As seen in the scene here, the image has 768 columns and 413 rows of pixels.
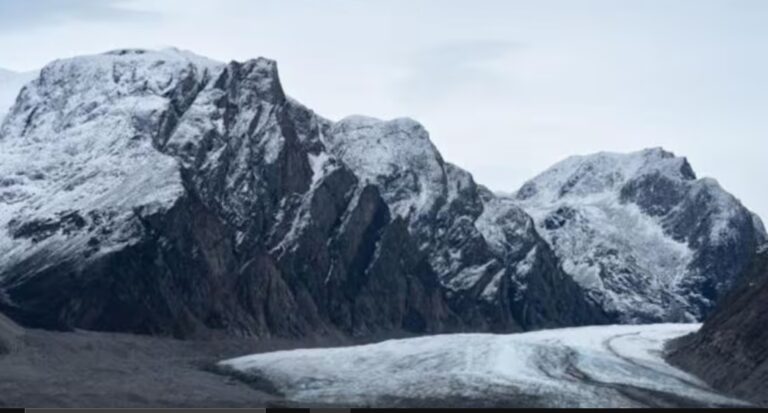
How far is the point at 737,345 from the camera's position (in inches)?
5802

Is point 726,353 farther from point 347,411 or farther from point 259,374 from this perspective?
point 347,411

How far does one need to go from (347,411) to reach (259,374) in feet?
95.3

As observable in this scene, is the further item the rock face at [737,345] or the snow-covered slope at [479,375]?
the rock face at [737,345]

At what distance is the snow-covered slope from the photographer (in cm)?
11819

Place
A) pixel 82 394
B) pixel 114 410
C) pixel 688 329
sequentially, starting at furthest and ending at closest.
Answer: pixel 688 329, pixel 82 394, pixel 114 410

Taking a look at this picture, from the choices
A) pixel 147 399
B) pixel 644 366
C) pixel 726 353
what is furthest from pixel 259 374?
pixel 726 353

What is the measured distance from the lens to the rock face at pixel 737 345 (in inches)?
5384

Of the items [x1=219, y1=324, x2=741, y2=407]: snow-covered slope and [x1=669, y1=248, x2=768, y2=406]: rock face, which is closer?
[x1=219, y1=324, x2=741, y2=407]: snow-covered slope

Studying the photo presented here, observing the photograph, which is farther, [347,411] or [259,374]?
[259,374]

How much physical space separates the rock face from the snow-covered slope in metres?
2.92

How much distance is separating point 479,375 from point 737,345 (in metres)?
30.1

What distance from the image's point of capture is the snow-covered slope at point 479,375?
118188 millimetres

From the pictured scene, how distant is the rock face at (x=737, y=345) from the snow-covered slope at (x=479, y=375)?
9.56 feet

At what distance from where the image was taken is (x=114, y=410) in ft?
356
